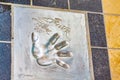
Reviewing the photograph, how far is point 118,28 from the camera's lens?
1.25 metres

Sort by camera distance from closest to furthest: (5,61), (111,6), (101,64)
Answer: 1. (5,61)
2. (101,64)
3. (111,6)

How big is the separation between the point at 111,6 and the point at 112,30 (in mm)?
109

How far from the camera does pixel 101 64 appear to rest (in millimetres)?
1175

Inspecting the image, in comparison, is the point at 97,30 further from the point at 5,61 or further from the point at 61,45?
the point at 5,61

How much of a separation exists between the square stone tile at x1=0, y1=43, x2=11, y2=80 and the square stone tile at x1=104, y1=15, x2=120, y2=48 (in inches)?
15.9

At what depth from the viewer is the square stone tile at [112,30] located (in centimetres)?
122

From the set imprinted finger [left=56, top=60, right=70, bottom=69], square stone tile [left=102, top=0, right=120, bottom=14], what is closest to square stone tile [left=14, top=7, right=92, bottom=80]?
imprinted finger [left=56, top=60, right=70, bottom=69]

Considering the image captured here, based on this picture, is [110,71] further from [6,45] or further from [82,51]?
[6,45]

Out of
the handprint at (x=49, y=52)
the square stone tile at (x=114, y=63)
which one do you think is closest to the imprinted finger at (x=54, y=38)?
the handprint at (x=49, y=52)

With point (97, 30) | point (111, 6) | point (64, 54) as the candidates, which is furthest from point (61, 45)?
point (111, 6)

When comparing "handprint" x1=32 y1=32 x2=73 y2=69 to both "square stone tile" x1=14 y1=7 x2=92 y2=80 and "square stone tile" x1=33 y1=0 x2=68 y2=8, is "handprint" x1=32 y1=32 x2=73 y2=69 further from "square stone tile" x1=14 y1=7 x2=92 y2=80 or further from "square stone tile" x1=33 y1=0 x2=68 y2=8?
"square stone tile" x1=33 y1=0 x2=68 y2=8

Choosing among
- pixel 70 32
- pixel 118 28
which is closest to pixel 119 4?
pixel 118 28

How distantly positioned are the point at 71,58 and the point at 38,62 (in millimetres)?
129

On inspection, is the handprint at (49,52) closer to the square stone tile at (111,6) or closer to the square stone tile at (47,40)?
the square stone tile at (47,40)
